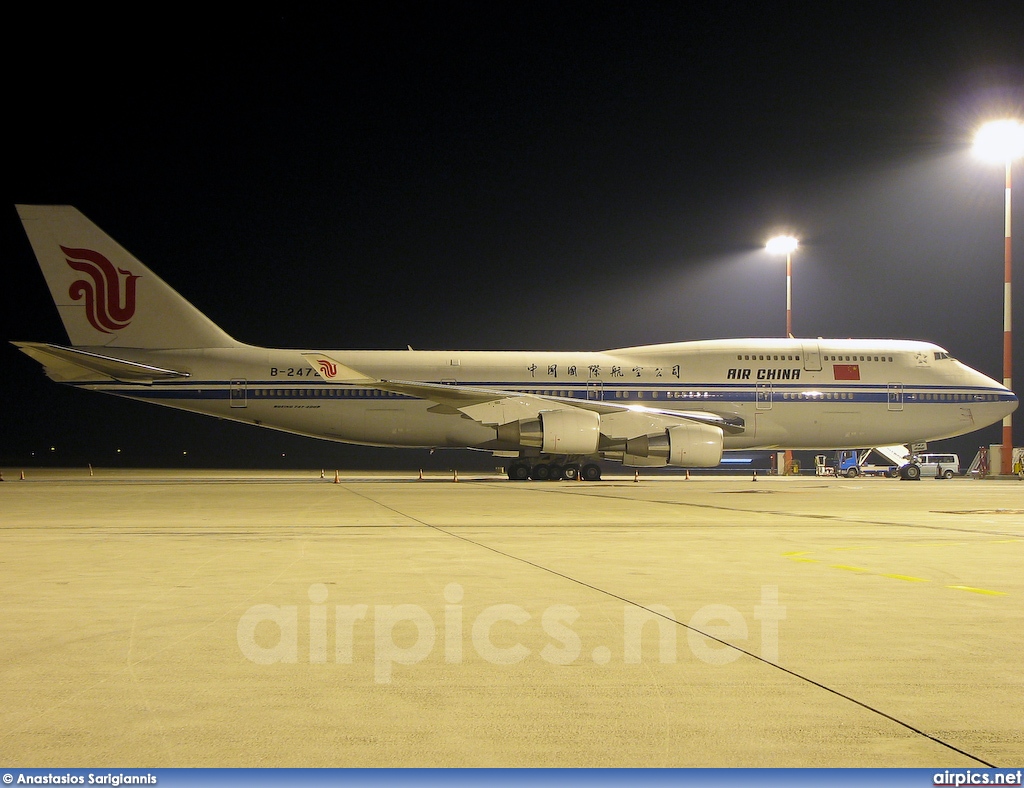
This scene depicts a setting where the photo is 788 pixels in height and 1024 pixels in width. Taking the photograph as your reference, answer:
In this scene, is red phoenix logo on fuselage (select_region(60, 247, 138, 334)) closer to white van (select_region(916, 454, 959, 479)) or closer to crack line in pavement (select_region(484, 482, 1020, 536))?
crack line in pavement (select_region(484, 482, 1020, 536))

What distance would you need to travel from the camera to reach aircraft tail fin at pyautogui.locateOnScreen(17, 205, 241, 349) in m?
26.3

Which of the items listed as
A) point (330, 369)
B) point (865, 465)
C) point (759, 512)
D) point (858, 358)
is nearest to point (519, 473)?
point (330, 369)

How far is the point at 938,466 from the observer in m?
40.2

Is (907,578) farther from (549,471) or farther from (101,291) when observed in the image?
(101,291)

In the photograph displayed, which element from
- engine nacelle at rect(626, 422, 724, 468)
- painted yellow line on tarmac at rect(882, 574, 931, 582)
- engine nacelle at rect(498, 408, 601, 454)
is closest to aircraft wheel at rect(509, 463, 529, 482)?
engine nacelle at rect(498, 408, 601, 454)

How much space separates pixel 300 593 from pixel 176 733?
3269 mm

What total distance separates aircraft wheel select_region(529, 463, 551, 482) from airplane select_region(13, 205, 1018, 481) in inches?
1.8

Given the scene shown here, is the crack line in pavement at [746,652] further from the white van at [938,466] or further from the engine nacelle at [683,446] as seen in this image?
the white van at [938,466]

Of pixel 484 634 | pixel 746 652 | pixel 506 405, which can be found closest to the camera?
pixel 746 652

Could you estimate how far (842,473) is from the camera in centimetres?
4222

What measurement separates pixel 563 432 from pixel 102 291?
47.3 ft

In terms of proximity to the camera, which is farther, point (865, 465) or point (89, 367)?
point (865, 465)

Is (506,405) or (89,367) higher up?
(89,367)

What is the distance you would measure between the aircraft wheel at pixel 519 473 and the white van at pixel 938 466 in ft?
69.3
